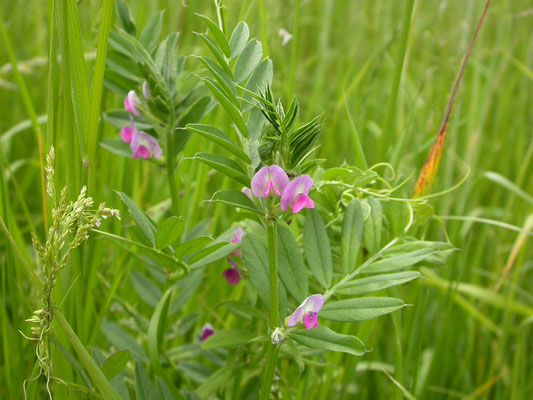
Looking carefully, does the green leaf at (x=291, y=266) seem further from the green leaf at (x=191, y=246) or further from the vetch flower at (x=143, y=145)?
the vetch flower at (x=143, y=145)

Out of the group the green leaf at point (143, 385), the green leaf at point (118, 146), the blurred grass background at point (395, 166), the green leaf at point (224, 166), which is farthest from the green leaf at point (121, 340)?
the green leaf at point (224, 166)

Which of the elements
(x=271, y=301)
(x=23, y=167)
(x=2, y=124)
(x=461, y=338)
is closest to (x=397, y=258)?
(x=271, y=301)

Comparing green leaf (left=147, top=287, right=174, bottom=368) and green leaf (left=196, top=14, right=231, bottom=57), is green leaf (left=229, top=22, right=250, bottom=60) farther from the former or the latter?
green leaf (left=147, top=287, right=174, bottom=368)

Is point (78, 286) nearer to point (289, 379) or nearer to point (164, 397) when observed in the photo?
point (164, 397)

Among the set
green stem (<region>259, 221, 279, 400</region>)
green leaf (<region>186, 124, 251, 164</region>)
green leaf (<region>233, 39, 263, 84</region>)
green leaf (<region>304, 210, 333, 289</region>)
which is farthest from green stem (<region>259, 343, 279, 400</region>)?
green leaf (<region>233, 39, 263, 84</region>)

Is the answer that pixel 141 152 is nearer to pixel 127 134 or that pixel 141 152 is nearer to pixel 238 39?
pixel 127 134

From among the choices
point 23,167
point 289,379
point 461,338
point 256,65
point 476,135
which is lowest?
point 461,338

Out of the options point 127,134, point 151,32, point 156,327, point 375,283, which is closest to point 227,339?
point 156,327

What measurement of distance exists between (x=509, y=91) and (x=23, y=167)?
1574 millimetres

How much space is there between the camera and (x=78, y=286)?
734mm

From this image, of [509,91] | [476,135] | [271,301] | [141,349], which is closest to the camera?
[271,301]

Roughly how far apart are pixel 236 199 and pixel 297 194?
0.22 ft

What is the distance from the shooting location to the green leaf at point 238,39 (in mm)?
710

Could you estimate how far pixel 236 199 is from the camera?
24.4 inches
